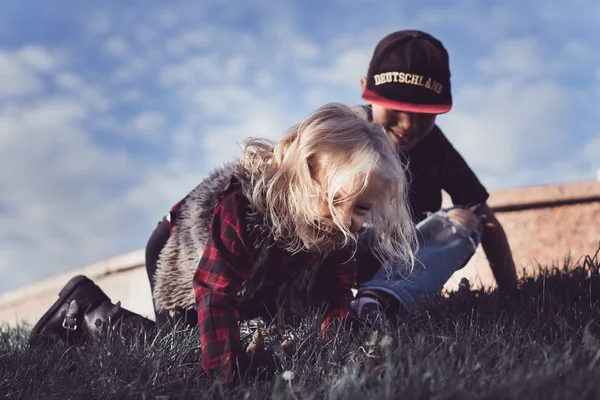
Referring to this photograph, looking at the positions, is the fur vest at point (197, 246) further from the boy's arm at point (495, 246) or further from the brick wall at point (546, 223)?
the brick wall at point (546, 223)

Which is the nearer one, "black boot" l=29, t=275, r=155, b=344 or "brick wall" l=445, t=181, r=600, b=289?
"black boot" l=29, t=275, r=155, b=344

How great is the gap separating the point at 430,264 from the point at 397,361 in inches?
49.5

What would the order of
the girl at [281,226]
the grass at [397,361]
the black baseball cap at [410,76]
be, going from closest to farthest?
the grass at [397,361] < the girl at [281,226] < the black baseball cap at [410,76]

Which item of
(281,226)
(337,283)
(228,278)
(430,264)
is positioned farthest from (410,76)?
(228,278)

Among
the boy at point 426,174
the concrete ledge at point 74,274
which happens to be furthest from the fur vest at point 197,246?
the concrete ledge at point 74,274

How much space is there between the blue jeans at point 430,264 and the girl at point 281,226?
0.29 metres

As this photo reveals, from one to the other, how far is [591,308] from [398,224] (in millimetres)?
687

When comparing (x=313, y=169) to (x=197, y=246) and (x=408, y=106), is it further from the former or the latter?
(x=408, y=106)

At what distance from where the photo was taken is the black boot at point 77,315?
8.60ft

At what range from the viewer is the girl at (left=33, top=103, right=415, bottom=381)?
2.02m

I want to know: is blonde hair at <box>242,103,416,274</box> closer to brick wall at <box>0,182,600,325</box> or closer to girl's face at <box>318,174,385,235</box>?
girl's face at <box>318,174,385,235</box>

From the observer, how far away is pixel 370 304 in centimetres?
259

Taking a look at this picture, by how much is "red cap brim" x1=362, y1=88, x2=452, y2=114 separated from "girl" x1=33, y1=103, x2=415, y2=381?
67 cm

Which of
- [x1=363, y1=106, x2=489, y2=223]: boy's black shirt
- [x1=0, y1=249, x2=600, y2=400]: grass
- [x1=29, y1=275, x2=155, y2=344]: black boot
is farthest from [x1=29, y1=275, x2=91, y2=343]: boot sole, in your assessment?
[x1=363, y1=106, x2=489, y2=223]: boy's black shirt
